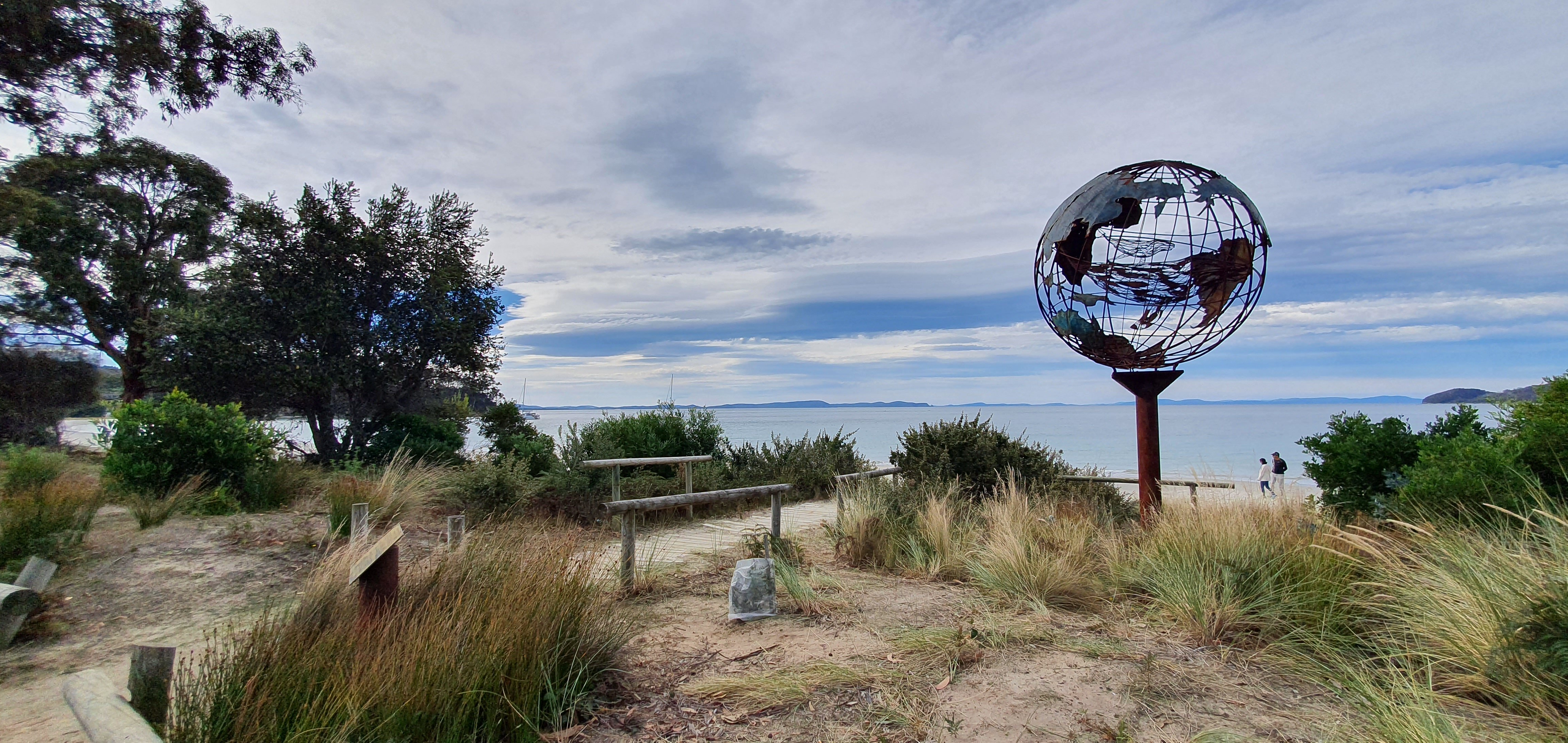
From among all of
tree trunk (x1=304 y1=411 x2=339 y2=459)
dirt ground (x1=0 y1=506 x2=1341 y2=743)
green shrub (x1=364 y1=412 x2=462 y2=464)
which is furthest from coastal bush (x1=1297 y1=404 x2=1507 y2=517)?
tree trunk (x1=304 y1=411 x2=339 y2=459)

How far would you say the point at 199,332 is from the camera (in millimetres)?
12156

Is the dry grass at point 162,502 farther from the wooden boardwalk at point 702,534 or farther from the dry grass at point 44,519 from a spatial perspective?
the wooden boardwalk at point 702,534

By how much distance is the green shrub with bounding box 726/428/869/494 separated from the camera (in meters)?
13.4

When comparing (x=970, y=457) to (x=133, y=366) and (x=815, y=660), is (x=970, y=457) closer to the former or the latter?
(x=815, y=660)

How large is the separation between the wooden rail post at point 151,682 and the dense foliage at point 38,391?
18754mm

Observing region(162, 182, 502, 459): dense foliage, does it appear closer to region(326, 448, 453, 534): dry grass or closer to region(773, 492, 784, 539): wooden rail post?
region(326, 448, 453, 534): dry grass

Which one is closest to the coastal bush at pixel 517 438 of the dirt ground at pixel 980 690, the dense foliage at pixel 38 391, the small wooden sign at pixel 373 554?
the small wooden sign at pixel 373 554

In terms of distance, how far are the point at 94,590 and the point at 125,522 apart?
213cm

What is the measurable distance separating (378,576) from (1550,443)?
773 centimetres

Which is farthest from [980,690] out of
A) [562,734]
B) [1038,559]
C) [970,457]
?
[970,457]

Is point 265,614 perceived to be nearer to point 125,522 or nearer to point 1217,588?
point 1217,588

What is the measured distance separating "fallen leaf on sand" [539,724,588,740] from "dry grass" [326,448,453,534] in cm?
395

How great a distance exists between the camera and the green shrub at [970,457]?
381 inches

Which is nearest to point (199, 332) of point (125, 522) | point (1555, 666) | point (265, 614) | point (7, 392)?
point (125, 522)
